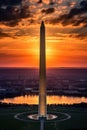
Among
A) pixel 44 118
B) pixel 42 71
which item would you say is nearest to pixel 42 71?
pixel 42 71

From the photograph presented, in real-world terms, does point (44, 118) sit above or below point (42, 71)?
below

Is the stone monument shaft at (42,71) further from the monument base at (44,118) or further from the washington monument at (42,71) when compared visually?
the monument base at (44,118)

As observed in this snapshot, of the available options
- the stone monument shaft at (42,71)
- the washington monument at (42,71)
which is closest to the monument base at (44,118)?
the washington monument at (42,71)

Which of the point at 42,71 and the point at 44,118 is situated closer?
the point at 42,71

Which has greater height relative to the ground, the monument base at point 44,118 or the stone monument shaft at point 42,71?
the stone monument shaft at point 42,71

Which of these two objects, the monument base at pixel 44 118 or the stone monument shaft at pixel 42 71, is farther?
the monument base at pixel 44 118

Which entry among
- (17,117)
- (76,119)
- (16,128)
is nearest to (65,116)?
(76,119)

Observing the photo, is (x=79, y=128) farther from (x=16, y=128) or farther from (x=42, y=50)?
(x=42, y=50)

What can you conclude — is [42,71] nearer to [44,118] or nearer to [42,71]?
[42,71]

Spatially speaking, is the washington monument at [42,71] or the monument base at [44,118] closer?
the washington monument at [42,71]

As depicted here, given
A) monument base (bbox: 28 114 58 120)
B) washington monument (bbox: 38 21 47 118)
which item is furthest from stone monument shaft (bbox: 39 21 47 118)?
monument base (bbox: 28 114 58 120)

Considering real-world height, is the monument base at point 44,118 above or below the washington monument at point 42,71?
below

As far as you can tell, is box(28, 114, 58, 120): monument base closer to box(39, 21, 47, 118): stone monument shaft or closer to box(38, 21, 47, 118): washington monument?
box(38, 21, 47, 118): washington monument
